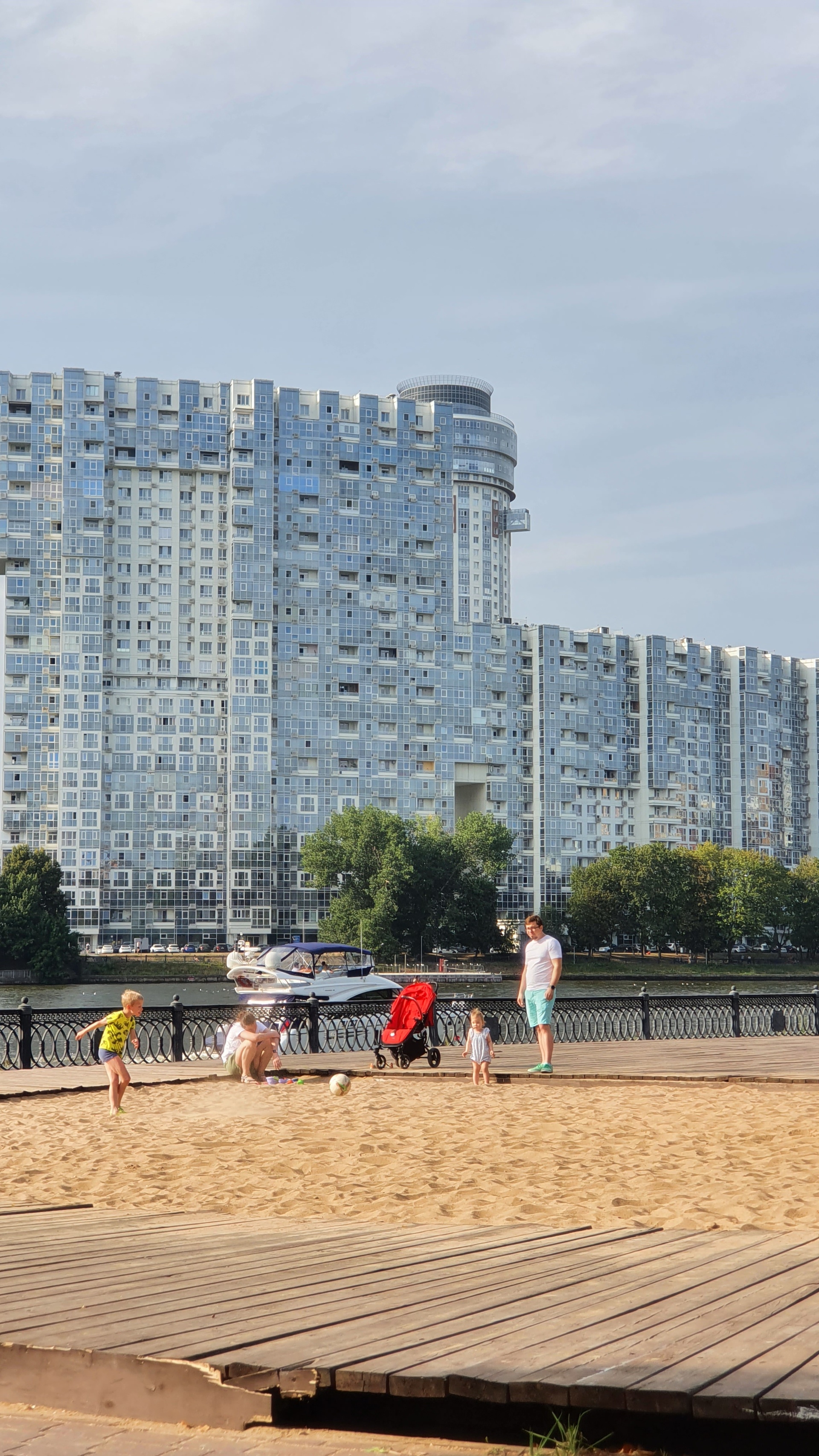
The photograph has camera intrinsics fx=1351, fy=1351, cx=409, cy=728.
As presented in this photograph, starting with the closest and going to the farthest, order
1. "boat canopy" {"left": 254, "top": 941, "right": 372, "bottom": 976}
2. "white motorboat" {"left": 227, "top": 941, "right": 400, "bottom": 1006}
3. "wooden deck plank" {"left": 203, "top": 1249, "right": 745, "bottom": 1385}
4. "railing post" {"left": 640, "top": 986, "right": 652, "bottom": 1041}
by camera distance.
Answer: "wooden deck plank" {"left": 203, "top": 1249, "right": 745, "bottom": 1385}
"railing post" {"left": 640, "top": 986, "right": 652, "bottom": 1041}
"white motorboat" {"left": 227, "top": 941, "right": 400, "bottom": 1006}
"boat canopy" {"left": 254, "top": 941, "right": 372, "bottom": 976}

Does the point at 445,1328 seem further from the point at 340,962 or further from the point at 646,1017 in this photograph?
the point at 340,962

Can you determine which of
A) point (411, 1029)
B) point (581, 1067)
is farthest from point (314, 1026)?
point (581, 1067)

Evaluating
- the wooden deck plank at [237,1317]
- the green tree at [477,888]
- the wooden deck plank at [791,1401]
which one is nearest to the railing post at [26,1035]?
the wooden deck plank at [237,1317]

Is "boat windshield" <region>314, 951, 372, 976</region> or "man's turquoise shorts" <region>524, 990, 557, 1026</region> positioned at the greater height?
"man's turquoise shorts" <region>524, 990, 557, 1026</region>

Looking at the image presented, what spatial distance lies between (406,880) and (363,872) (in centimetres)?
476

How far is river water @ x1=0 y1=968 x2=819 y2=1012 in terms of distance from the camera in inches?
3575

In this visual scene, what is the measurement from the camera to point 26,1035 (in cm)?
2178

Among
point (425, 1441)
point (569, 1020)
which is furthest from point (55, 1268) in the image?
point (569, 1020)

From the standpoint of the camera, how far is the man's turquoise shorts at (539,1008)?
1873 cm

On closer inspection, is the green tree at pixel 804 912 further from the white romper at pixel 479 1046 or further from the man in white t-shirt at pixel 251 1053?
the white romper at pixel 479 1046

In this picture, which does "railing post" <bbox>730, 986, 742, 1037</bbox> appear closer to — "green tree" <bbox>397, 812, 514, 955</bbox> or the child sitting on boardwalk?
the child sitting on boardwalk

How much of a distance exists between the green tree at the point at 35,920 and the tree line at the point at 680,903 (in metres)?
44.7

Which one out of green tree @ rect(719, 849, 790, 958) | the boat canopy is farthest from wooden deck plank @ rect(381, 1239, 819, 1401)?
green tree @ rect(719, 849, 790, 958)

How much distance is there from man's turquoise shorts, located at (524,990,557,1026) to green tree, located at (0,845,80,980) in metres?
89.2
